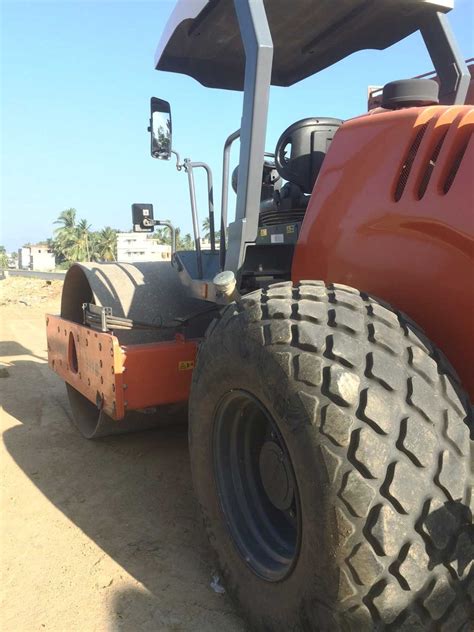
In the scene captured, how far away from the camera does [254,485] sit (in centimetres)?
245

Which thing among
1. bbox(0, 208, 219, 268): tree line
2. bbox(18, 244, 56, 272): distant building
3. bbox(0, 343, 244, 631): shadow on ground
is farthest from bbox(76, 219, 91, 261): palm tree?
bbox(0, 343, 244, 631): shadow on ground

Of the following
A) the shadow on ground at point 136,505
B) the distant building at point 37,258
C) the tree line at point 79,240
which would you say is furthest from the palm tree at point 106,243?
the shadow on ground at point 136,505

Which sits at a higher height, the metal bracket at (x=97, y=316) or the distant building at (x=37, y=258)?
the metal bracket at (x=97, y=316)

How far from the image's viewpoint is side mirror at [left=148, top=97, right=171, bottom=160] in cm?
354

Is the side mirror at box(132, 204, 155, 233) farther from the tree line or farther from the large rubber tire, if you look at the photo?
the tree line

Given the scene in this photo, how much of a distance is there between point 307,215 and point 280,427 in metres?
1.02

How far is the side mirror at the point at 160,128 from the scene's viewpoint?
3545mm

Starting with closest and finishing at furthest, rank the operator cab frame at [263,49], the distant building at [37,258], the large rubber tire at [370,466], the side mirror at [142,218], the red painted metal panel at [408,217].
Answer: the large rubber tire at [370,466] < the red painted metal panel at [408,217] < the operator cab frame at [263,49] < the side mirror at [142,218] < the distant building at [37,258]

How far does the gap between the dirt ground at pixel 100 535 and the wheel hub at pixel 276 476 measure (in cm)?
57

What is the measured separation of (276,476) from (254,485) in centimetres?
27

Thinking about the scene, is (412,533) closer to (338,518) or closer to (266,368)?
(338,518)

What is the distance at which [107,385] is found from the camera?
3439 mm

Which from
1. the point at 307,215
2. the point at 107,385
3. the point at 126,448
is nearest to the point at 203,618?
the point at 107,385

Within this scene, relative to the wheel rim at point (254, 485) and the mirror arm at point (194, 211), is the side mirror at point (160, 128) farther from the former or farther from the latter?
the wheel rim at point (254, 485)
